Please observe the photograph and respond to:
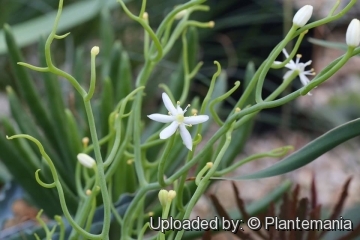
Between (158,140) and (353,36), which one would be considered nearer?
(353,36)

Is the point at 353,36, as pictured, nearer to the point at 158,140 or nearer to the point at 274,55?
the point at 274,55

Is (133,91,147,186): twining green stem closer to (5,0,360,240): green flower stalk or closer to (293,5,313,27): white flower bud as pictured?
(5,0,360,240): green flower stalk

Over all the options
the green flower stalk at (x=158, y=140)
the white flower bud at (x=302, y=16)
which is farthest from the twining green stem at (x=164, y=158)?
the white flower bud at (x=302, y=16)

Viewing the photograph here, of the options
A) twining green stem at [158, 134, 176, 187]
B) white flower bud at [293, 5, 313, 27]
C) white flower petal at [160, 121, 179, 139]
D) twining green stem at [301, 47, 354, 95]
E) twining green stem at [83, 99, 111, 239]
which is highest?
white flower bud at [293, 5, 313, 27]

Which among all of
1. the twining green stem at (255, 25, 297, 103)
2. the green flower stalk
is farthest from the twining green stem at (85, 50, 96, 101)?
the twining green stem at (255, 25, 297, 103)

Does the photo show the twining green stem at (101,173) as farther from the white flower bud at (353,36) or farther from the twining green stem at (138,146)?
the white flower bud at (353,36)

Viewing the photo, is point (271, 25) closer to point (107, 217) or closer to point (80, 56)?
point (80, 56)

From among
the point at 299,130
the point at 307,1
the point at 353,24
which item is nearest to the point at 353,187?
the point at 299,130

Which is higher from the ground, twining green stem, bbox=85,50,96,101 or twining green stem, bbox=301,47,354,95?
twining green stem, bbox=301,47,354,95

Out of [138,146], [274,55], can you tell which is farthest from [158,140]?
[274,55]

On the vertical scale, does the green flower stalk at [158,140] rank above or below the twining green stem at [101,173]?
above

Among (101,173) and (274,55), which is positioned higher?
(274,55)
